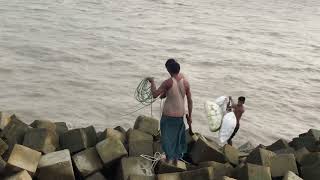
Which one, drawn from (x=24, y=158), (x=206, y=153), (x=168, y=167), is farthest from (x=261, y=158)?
(x=24, y=158)

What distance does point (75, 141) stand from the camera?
750 cm

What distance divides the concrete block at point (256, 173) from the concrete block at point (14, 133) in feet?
11.6

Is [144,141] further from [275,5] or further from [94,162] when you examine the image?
[275,5]

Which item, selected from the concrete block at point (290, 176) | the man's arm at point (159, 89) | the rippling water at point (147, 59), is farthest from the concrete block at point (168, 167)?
the rippling water at point (147, 59)

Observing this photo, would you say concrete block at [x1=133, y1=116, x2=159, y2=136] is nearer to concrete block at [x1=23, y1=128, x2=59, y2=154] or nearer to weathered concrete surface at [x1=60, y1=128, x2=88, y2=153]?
weathered concrete surface at [x1=60, y1=128, x2=88, y2=153]

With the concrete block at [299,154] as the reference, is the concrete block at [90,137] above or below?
above

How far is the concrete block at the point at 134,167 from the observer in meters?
6.89

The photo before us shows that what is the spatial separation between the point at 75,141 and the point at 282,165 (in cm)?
317

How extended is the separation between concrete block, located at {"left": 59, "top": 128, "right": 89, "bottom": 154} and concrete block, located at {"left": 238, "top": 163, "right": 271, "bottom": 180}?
8.29 feet

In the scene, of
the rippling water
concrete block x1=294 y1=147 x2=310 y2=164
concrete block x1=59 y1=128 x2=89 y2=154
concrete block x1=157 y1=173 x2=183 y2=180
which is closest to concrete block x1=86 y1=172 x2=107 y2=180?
concrete block x1=59 y1=128 x2=89 y2=154

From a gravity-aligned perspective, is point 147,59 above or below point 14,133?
above

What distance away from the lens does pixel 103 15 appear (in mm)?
25922

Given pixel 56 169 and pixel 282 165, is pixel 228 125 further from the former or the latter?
pixel 56 169

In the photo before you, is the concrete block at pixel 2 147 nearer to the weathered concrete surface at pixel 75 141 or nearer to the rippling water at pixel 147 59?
the weathered concrete surface at pixel 75 141
